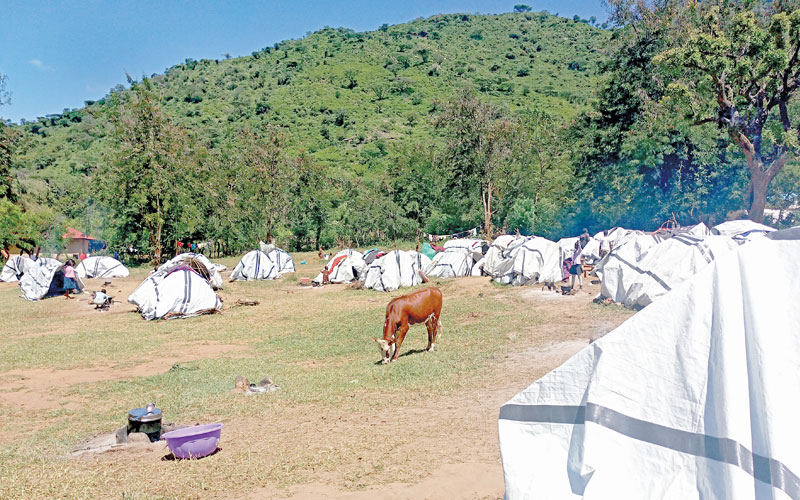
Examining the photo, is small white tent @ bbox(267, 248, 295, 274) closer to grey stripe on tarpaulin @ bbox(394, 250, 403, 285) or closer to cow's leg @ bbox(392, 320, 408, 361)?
grey stripe on tarpaulin @ bbox(394, 250, 403, 285)

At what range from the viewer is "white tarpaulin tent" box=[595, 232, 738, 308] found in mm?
13586

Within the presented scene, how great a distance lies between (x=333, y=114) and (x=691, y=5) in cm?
6538

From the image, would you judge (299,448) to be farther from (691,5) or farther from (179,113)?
(179,113)

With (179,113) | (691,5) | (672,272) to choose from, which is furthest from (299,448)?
(179,113)

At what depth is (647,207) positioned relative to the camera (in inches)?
1307

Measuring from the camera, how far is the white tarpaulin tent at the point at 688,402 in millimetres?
2658

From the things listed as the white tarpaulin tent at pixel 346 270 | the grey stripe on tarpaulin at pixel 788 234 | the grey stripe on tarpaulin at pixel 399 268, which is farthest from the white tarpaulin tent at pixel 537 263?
the grey stripe on tarpaulin at pixel 788 234

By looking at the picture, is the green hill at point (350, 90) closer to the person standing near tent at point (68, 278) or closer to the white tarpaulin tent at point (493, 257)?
the person standing near tent at point (68, 278)

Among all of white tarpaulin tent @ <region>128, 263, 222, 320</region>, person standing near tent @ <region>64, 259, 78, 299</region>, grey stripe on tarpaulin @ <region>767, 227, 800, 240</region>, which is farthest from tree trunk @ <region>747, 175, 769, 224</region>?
person standing near tent @ <region>64, 259, 78, 299</region>

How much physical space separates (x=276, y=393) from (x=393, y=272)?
15001 millimetres

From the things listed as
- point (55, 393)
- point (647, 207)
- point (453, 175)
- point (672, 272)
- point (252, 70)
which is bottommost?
point (55, 393)

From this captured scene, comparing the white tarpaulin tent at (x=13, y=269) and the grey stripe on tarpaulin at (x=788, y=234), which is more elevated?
the grey stripe on tarpaulin at (x=788, y=234)

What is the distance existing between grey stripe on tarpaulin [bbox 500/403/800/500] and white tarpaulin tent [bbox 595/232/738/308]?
1113 cm

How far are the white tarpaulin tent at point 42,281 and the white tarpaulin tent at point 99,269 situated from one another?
698cm
